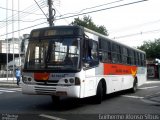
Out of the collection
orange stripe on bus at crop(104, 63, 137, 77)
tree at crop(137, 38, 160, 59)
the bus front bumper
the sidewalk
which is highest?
tree at crop(137, 38, 160, 59)

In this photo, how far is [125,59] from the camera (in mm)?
18703

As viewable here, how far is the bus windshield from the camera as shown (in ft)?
39.7

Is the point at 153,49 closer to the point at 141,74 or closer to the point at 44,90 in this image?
the point at 141,74

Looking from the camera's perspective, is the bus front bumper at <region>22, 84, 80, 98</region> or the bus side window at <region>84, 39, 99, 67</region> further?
the bus side window at <region>84, 39, 99, 67</region>

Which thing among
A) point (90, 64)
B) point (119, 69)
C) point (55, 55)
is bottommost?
point (119, 69)

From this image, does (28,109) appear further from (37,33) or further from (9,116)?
(37,33)

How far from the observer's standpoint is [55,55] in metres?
12.3

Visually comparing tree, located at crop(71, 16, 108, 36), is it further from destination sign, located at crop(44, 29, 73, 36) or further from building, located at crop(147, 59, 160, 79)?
destination sign, located at crop(44, 29, 73, 36)

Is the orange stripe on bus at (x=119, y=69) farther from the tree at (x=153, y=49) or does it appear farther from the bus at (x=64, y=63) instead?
the tree at (x=153, y=49)

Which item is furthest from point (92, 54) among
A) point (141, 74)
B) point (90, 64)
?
point (141, 74)

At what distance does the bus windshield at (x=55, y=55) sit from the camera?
12094mm

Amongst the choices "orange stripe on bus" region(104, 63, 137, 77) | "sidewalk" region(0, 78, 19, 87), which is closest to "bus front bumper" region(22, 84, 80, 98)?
"orange stripe on bus" region(104, 63, 137, 77)

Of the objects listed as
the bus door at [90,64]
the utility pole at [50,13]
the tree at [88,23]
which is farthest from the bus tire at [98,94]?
the tree at [88,23]

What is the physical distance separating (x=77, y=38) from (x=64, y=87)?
190 cm
